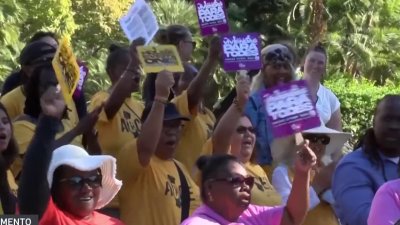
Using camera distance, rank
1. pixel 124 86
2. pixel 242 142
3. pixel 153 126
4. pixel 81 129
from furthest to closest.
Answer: pixel 124 86 < pixel 242 142 < pixel 153 126 < pixel 81 129

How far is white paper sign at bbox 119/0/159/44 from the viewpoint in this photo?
5.91 m

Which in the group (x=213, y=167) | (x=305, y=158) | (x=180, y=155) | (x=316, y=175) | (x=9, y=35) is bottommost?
(x=9, y=35)

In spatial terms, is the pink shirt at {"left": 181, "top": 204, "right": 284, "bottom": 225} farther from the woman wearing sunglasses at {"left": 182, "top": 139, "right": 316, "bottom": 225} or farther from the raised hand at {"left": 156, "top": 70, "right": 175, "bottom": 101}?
the raised hand at {"left": 156, "top": 70, "right": 175, "bottom": 101}

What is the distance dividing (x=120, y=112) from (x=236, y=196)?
5.78 feet

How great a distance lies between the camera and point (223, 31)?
6.59m

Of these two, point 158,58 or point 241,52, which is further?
point 241,52

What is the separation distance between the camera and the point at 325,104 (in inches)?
283

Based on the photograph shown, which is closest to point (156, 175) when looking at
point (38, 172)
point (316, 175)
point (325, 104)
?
point (316, 175)

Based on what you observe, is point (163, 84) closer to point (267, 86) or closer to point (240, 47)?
point (240, 47)

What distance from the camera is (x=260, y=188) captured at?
5.76m

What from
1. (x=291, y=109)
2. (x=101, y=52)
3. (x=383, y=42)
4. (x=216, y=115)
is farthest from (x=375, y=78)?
(x=291, y=109)

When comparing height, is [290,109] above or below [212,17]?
above

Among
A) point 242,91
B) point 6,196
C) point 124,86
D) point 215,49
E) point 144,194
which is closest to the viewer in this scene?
point 6,196

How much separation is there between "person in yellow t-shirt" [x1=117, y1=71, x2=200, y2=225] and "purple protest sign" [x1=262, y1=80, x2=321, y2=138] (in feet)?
2.70
